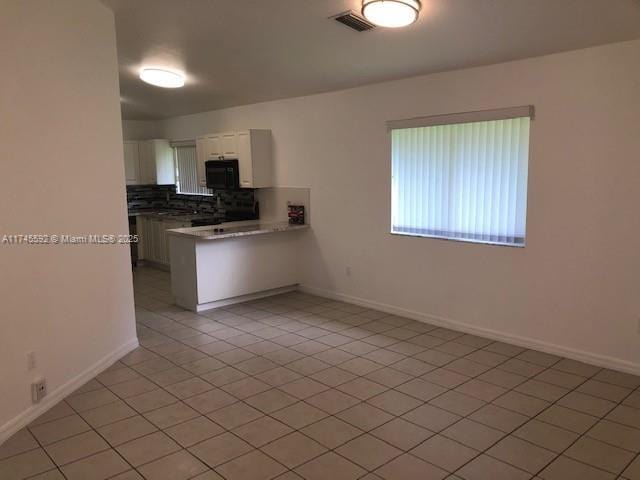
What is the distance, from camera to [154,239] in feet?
25.0

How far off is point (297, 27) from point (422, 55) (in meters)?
1.08

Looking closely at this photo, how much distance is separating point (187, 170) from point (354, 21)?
5188 millimetres

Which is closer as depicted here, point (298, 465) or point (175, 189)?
point (298, 465)

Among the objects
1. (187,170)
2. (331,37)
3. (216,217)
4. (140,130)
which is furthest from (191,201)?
(331,37)

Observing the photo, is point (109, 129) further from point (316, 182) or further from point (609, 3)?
point (609, 3)

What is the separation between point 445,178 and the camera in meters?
4.59

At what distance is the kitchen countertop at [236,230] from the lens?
17.1ft

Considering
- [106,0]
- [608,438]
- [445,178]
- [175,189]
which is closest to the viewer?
[608,438]

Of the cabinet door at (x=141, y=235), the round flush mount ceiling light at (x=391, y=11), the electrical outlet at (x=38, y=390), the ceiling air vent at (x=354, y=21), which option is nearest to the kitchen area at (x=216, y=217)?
the cabinet door at (x=141, y=235)

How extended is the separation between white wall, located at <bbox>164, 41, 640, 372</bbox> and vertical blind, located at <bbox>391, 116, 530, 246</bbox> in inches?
4.6

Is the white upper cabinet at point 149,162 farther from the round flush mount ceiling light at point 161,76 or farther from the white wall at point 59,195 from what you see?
the white wall at point 59,195

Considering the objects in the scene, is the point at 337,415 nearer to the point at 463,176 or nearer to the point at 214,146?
the point at 463,176

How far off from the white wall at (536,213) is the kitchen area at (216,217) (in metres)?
0.84

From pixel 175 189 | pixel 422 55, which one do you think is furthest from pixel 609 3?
pixel 175 189
